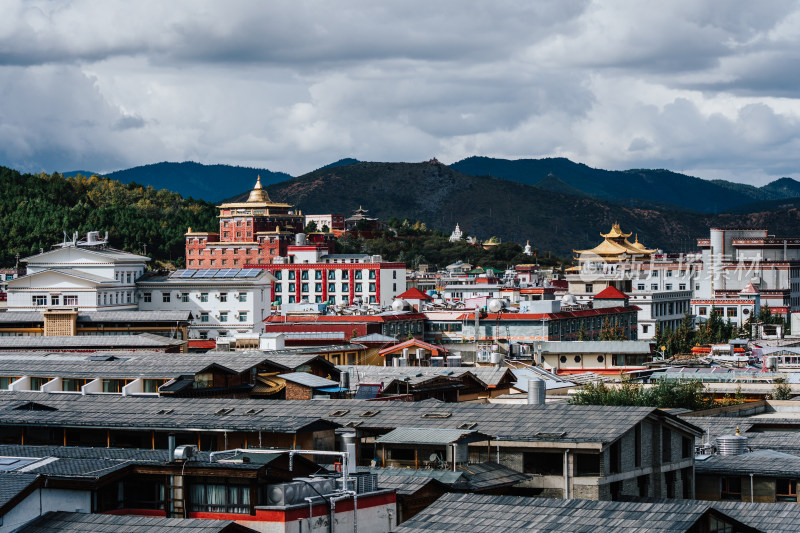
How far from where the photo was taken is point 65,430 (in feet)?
140

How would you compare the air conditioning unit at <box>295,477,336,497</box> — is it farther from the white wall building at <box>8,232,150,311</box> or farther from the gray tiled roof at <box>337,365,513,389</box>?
the white wall building at <box>8,232,150,311</box>

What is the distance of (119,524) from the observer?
2903 centimetres

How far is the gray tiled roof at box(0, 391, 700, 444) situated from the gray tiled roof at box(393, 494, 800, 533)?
9.31 meters

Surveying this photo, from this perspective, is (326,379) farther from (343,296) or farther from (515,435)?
(343,296)

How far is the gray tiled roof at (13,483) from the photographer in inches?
1156

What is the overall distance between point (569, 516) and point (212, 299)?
107664 mm

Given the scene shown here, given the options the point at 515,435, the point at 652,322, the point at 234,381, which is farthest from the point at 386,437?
the point at 652,322

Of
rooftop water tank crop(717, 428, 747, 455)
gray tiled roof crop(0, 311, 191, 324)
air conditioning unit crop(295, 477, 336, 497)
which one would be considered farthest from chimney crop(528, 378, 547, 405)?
gray tiled roof crop(0, 311, 191, 324)

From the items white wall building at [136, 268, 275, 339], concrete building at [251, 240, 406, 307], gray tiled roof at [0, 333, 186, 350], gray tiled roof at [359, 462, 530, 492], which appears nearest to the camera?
gray tiled roof at [359, 462, 530, 492]

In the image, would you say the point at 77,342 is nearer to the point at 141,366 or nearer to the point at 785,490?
the point at 141,366

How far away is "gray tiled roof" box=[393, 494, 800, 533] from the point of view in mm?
27922

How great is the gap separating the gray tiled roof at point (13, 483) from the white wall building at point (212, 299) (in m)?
102

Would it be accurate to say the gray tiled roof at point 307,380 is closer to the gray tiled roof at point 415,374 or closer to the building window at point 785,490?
the gray tiled roof at point 415,374

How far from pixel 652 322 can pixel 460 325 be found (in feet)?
158
